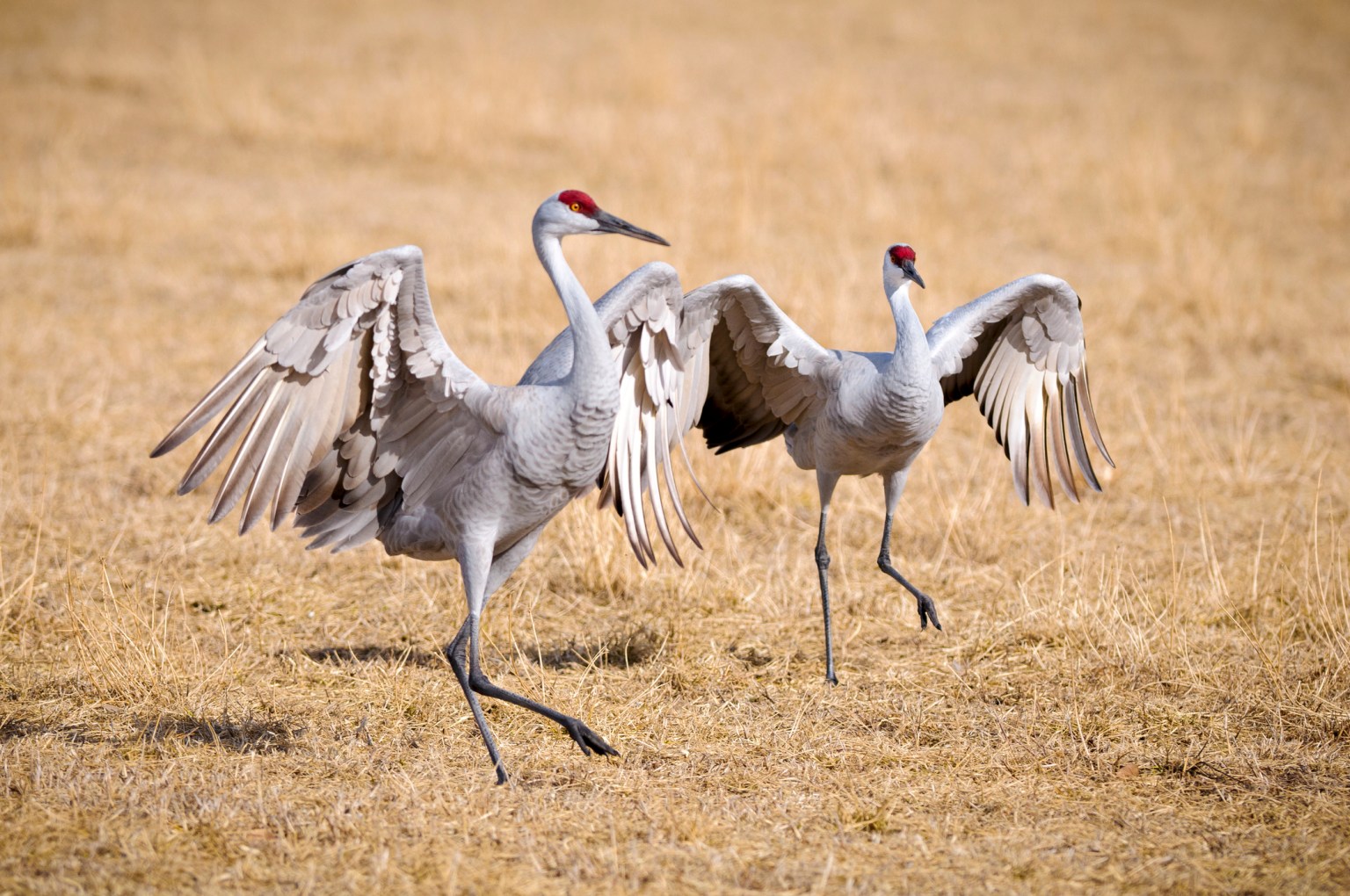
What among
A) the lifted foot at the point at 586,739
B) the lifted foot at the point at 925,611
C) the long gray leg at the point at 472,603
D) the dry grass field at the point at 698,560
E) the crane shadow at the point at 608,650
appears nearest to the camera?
the dry grass field at the point at 698,560

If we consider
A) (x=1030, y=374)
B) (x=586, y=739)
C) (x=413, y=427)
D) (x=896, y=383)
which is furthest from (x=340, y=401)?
(x=1030, y=374)

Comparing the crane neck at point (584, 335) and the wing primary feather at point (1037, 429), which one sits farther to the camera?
the wing primary feather at point (1037, 429)

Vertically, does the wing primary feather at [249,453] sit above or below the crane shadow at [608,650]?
above

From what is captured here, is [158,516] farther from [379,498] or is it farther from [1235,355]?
[1235,355]

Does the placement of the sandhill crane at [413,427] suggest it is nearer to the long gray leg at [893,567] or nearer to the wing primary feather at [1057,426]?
the long gray leg at [893,567]

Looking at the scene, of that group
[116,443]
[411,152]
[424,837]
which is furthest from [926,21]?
[424,837]

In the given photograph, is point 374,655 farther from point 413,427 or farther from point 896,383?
point 896,383

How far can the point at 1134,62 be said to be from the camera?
1617 centimetres

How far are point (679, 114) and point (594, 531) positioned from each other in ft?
28.2

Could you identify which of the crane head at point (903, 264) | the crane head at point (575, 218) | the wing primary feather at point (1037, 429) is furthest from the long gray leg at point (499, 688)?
the wing primary feather at point (1037, 429)

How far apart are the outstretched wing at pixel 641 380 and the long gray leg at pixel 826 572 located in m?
0.58

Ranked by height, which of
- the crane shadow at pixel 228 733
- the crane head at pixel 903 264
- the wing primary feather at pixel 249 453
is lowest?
the crane shadow at pixel 228 733

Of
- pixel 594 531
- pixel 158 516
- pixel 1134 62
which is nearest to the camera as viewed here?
pixel 594 531

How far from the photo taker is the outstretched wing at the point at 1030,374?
4.86 metres
